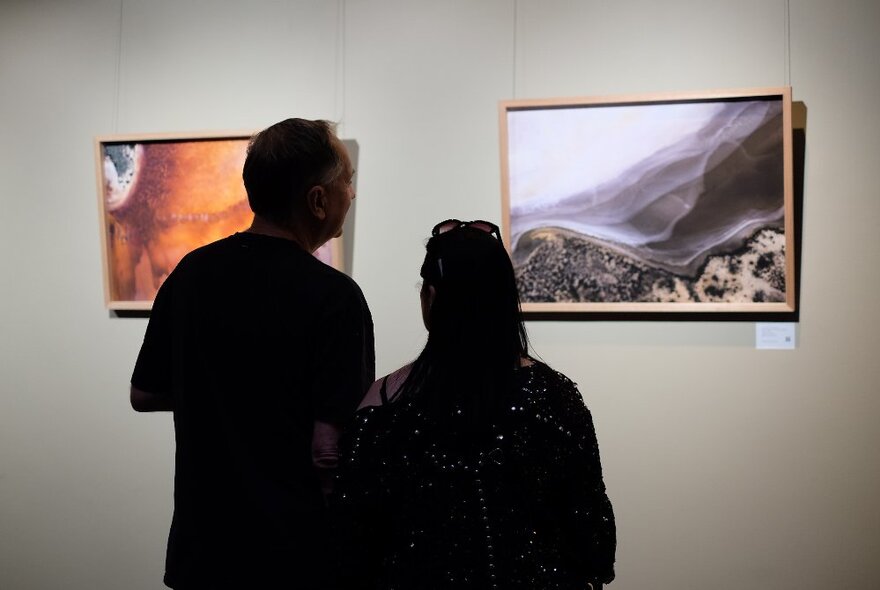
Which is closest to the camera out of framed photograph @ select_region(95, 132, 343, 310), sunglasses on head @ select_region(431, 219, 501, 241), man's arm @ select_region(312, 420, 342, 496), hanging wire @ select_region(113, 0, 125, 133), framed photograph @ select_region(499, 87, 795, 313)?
sunglasses on head @ select_region(431, 219, 501, 241)

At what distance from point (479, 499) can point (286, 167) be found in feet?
2.57

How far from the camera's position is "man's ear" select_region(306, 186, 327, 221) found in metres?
1.71

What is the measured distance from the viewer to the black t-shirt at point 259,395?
159 cm

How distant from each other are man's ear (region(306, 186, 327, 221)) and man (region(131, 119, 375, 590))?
0.02m

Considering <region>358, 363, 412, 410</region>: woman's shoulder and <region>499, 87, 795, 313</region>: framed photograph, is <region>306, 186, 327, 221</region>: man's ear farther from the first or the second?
<region>499, 87, 795, 313</region>: framed photograph

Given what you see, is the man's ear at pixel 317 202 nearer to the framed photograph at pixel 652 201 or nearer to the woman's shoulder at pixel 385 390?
the woman's shoulder at pixel 385 390

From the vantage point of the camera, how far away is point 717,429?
270 centimetres

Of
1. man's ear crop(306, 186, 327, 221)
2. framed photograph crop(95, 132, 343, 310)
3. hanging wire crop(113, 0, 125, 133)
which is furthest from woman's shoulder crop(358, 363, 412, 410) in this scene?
hanging wire crop(113, 0, 125, 133)

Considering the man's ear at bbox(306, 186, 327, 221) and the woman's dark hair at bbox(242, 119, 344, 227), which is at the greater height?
the woman's dark hair at bbox(242, 119, 344, 227)

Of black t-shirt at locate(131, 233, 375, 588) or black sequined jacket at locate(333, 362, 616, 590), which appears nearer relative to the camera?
black sequined jacket at locate(333, 362, 616, 590)

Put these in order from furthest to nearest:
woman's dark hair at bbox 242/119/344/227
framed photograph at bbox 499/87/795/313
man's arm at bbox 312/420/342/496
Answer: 1. framed photograph at bbox 499/87/795/313
2. woman's dark hair at bbox 242/119/344/227
3. man's arm at bbox 312/420/342/496

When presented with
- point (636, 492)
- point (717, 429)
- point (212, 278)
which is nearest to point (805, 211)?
point (717, 429)

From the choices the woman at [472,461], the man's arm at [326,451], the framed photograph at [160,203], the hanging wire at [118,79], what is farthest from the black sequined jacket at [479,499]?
the hanging wire at [118,79]

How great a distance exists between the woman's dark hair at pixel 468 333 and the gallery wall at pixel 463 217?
56.0 inches
